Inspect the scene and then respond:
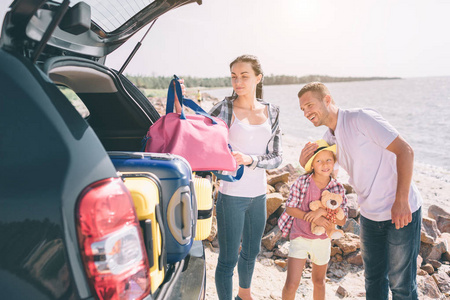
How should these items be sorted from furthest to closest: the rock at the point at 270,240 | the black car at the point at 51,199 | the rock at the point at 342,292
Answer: the rock at the point at 270,240 → the rock at the point at 342,292 → the black car at the point at 51,199

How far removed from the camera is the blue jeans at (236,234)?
94.3 inches

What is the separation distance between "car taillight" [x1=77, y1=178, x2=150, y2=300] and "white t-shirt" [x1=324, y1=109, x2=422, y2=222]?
5.54 feet

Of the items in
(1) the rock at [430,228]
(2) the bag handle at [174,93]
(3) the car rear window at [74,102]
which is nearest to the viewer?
(2) the bag handle at [174,93]

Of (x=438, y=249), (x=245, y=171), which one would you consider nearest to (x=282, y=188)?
(x=438, y=249)

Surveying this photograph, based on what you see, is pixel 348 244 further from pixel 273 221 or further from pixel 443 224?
pixel 443 224

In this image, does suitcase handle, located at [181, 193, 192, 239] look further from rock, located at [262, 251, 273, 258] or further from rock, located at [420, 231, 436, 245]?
rock, located at [420, 231, 436, 245]

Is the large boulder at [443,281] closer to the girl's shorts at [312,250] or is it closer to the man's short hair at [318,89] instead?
the girl's shorts at [312,250]

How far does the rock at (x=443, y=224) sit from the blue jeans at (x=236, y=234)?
12.9ft

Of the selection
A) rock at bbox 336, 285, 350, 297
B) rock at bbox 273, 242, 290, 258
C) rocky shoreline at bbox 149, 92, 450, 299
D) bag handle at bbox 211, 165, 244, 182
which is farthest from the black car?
rock at bbox 273, 242, 290, 258

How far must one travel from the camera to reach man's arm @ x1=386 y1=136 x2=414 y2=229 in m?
1.99

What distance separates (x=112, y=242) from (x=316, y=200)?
184cm

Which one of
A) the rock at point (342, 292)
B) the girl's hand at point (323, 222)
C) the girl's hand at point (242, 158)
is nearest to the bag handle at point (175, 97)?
the girl's hand at point (242, 158)

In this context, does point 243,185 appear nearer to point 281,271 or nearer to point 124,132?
point 124,132

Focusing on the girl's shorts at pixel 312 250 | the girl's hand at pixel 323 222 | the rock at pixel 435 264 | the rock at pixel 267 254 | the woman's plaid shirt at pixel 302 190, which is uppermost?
the woman's plaid shirt at pixel 302 190
